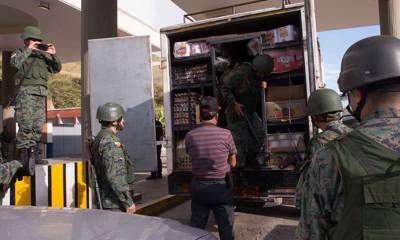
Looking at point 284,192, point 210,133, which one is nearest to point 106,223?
point 210,133

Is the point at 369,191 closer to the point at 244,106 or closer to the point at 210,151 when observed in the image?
the point at 210,151

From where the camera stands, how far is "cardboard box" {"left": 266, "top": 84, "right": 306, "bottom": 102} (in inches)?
234

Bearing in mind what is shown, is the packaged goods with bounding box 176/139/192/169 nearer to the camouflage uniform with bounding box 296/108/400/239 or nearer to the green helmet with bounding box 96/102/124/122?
the green helmet with bounding box 96/102/124/122

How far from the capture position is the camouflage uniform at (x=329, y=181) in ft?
4.93

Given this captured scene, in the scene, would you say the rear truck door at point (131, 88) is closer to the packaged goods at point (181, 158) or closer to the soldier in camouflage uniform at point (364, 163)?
the packaged goods at point (181, 158)

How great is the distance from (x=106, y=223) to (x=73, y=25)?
12.9 m

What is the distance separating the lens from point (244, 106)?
6.35 metres

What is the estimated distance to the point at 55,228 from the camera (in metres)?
2.18

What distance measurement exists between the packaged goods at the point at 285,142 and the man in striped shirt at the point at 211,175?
1790 millimetres

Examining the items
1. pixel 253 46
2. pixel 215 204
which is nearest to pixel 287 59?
pixel 253 46

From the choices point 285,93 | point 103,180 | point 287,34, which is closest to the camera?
point 103,180

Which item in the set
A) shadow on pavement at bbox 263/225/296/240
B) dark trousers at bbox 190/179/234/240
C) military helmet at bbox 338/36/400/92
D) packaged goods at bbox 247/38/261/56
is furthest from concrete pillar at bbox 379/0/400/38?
military helmet at bbox 338/36/400/92

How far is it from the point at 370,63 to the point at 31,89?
4541mm

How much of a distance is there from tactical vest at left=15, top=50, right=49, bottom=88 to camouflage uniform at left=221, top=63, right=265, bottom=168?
2.55m
